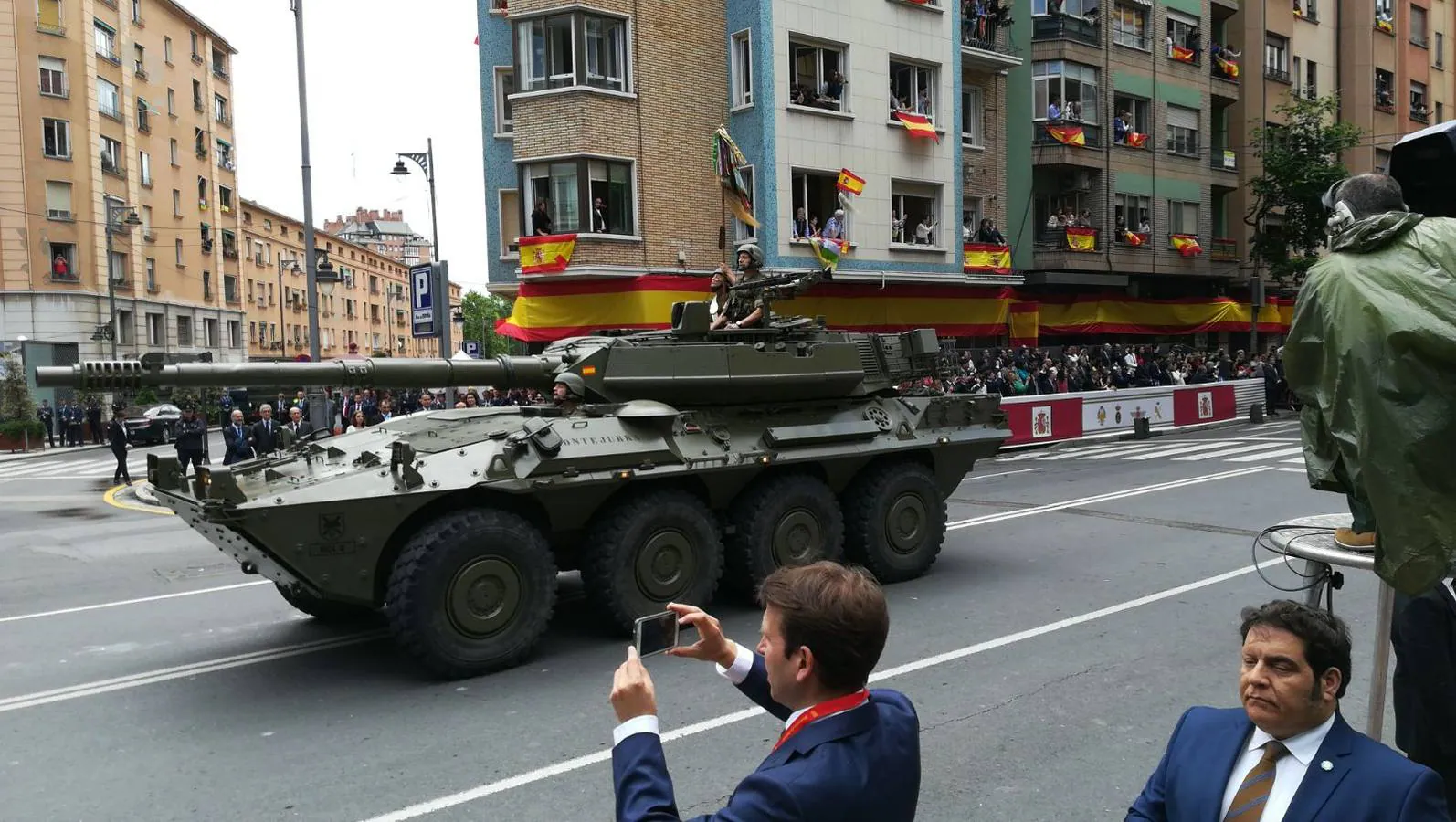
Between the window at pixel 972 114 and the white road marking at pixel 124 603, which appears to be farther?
the window at pixel 972 114

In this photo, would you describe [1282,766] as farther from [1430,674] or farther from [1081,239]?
[1081,239]

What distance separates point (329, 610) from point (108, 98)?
42.7 m

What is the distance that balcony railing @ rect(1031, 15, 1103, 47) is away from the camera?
93.0 feet

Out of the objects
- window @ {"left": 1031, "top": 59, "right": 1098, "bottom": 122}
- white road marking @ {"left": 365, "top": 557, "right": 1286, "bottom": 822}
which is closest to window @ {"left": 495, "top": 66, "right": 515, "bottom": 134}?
window @ {"left": 1031, "top": 59, "right": 1098, "bottom": 122}

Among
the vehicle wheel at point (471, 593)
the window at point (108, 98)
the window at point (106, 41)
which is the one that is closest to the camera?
the vehicle wheel at point (471, 593)

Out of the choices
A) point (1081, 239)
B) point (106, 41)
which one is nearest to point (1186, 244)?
point (1081, 239)

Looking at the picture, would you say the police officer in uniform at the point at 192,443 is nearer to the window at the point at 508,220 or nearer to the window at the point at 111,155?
the window at the point at 508,220

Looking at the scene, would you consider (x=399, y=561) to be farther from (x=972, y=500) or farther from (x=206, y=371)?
(x=972, y=500)

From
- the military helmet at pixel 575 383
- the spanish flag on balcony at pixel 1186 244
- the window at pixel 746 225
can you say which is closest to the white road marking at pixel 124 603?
the military helmet at pixel 575 383

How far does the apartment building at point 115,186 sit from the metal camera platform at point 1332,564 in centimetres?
3999

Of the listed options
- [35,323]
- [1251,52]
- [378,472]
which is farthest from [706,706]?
[35,323]

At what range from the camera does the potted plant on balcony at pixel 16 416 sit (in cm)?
3116

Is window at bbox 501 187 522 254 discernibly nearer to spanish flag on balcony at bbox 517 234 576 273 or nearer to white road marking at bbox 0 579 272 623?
spanish flag on balcony at bbox 517 234 576 273

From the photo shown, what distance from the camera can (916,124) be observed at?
24359 millimetres
